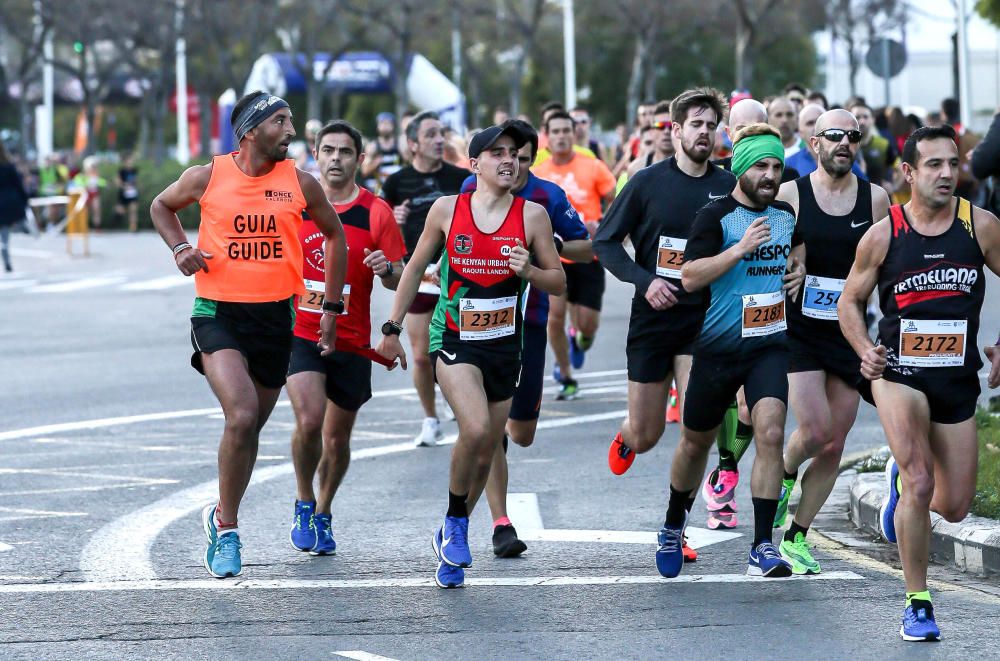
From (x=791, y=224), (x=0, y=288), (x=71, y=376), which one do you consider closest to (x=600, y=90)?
(x=0, y=288)

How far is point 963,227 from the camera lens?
6.39m

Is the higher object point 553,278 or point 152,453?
point 553,278

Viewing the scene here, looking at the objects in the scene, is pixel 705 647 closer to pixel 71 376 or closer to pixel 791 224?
pixel 791 224

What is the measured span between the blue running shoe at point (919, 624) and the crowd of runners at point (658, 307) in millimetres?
51

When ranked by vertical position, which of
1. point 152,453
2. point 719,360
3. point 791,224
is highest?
point 791,224

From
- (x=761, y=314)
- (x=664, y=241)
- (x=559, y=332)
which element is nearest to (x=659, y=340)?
(x=664, y=241)

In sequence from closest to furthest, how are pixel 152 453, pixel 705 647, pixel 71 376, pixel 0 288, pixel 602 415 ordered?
1. pixel 705 647
2. pixel 152 453
3. pixel 602 415
4. pixel 71 376
5. pixel 0 288

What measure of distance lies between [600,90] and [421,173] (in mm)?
72595

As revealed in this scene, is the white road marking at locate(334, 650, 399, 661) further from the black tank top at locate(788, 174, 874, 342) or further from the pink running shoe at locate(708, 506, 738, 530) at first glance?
the pink running shoe at locate(708, 506, 738, 530)

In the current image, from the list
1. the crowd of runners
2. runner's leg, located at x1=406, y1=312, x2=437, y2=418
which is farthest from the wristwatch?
runner's leg, located at x1=406, y1=312, x2=437, y2=418

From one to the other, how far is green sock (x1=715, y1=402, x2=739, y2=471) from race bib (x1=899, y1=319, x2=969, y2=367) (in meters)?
2.24

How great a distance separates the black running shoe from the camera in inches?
303

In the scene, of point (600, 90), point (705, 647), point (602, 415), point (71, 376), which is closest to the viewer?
point (705, 647)

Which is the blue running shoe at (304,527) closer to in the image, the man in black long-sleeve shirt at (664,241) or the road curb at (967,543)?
the man in black long-sleeve shirt at (664,241)
